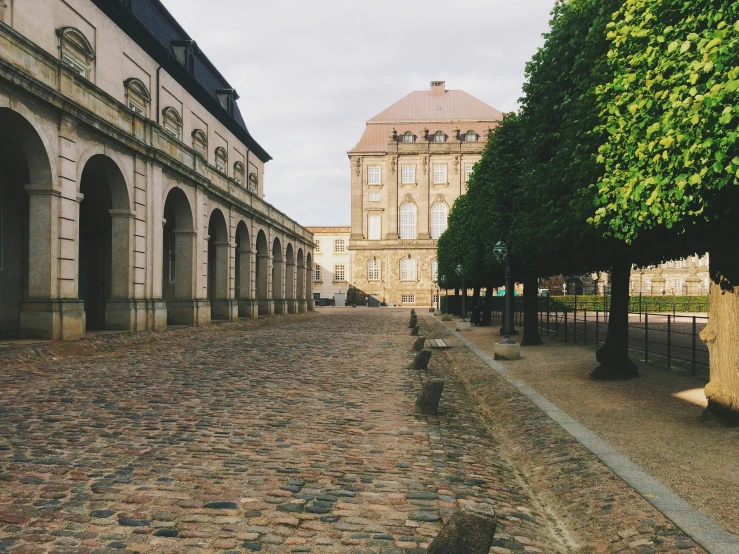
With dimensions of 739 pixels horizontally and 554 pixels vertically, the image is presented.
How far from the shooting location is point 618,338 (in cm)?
1182

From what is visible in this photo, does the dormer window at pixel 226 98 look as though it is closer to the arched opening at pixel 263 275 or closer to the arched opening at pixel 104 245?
the arched opening at pixel 263 275

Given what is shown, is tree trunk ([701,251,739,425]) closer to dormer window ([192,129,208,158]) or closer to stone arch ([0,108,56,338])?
stone arch ([0,108,56,338])

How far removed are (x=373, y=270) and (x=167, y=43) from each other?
51.5 meters

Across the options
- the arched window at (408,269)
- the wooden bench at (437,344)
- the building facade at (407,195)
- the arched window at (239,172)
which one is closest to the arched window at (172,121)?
the arched window at (239,172)

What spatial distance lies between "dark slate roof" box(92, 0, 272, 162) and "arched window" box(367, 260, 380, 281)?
3976cm

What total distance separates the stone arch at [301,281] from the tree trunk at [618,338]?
119 feet

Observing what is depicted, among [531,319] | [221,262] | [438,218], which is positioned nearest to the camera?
[531,319]

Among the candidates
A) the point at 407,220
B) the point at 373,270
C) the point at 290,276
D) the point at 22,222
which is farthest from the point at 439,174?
the point at 22,222

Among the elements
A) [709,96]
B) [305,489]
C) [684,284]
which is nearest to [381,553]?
[305,489]

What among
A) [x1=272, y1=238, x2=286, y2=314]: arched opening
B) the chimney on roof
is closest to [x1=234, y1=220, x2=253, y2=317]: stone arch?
[x1=272, y1=238, x2=286, y2=314]: arched opening

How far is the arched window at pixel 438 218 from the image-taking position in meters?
77.1

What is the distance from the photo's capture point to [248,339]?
21.1m

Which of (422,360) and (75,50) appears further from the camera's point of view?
(75,50)

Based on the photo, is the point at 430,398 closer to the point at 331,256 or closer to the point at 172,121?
the point at 172,121
